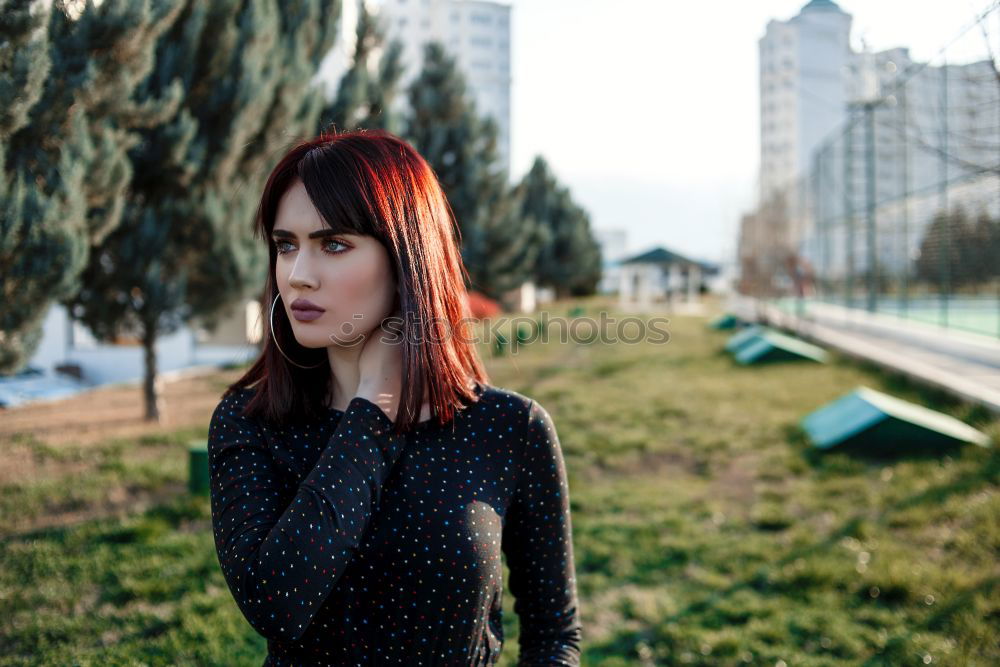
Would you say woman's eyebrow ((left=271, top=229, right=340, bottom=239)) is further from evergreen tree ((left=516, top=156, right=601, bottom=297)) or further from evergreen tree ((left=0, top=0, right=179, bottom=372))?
evergreen tree ((left=516, top=156, right=601, bottom=297))

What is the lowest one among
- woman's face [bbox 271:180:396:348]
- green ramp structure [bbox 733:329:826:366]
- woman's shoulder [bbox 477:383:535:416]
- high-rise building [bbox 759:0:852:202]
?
green ramp structure [bbox 733:329:826:366]

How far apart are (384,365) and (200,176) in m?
6.19

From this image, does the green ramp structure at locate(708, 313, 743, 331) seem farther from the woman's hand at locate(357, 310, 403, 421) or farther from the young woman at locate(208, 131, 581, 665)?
the woman's hand at locate(357, 310, 403, 421)

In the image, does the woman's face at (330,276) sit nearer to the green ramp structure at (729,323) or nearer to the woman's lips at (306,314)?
the woman's lips at (306,314)

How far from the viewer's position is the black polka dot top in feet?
4.47

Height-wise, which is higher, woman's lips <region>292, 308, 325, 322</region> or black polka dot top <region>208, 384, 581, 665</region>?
woman's lips <region>292, 308, 325, 322</region>

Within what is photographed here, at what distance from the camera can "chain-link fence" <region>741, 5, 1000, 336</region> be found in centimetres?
470

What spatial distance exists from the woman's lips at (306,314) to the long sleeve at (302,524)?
0.21m

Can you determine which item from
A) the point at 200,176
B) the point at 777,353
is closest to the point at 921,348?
the point at 777,353

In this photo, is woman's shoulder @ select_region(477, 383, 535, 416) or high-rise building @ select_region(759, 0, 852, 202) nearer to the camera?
woman's shoulder @ select_region(477, 383, 535, 416)

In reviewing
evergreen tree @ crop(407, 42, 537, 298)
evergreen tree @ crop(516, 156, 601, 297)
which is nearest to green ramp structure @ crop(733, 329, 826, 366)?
evergreen tree @ crop(407, 42, 537, 298)

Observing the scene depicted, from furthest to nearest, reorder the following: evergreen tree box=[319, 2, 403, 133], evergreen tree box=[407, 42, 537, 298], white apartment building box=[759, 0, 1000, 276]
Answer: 1. evergreen tree box=[407, 42, 537, 298]
2. evergreen tree box=[319, 2, 403, 133]
3. white apartment building box=[759, 0, 1000, 276]

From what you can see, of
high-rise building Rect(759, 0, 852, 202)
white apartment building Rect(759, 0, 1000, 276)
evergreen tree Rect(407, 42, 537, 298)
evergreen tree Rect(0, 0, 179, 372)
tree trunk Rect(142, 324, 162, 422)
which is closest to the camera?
evergreen tree Rect(0, 0, 179, 372)

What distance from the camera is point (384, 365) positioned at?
1524mm
